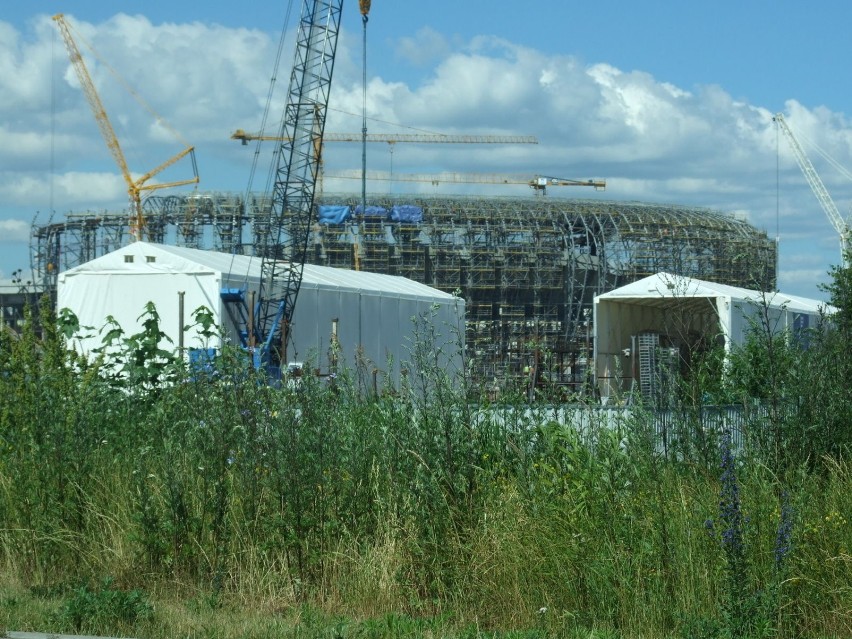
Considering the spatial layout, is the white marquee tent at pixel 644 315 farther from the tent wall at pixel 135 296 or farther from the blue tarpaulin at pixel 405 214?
the blue tarpaulin at pixel 405 214

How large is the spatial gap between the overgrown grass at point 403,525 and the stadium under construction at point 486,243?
209ft

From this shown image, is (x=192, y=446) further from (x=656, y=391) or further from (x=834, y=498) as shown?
(x=834, y=498)

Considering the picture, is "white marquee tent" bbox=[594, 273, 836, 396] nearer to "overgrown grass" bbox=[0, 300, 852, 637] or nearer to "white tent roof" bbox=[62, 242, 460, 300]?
"white tent roof" bbox=[62, 242, 460, 300]

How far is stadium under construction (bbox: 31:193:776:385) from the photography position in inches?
3076

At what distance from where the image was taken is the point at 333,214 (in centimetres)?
7912

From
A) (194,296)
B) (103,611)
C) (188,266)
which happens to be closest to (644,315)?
(194,296)

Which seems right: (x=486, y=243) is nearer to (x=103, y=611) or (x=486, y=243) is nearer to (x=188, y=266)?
(x=188, y=266)

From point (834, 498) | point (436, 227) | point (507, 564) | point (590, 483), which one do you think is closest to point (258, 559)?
point (507, 564)

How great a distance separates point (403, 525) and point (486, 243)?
238ft

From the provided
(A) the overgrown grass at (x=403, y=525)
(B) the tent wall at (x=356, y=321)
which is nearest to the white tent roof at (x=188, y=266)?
(B) the tent wall at (x=356, y=321)

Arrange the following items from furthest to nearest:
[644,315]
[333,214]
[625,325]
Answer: [333,214], [644,315], [625,325]

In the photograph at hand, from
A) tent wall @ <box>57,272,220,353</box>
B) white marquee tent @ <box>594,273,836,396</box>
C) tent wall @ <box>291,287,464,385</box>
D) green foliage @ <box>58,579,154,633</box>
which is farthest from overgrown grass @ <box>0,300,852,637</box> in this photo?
tent wall @ <box>291,287,464,385</box>

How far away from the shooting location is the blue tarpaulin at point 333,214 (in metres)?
78.7

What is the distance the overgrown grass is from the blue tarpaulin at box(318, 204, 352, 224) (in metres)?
68.6
